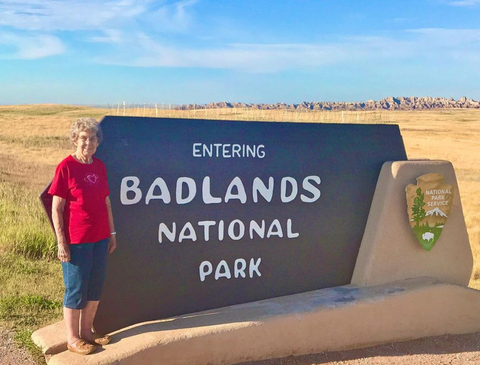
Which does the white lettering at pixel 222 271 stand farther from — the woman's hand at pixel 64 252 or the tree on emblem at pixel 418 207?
the tree on emblem at pixel 418 207

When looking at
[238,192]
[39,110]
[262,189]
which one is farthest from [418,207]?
[39,110]

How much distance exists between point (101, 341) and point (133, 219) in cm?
91

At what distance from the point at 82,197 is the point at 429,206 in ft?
10.3

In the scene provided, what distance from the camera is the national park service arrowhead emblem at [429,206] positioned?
15.6 feet

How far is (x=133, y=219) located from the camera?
398cm

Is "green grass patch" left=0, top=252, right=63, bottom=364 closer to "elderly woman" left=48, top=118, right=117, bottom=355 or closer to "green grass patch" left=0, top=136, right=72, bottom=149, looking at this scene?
A: "elderly woman" left=48, top=118, right=117, bottom=355

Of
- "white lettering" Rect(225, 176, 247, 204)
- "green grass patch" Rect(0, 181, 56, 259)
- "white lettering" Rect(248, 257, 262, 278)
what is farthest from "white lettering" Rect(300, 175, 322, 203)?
"green grass patch" Rect(0, 181, 56, 259)

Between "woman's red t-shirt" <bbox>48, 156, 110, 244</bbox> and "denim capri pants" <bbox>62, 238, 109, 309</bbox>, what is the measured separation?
7 cm

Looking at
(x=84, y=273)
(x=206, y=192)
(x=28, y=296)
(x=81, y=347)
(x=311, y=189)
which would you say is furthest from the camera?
(x=28, y=296)

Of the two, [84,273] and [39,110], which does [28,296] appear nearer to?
[84,273]

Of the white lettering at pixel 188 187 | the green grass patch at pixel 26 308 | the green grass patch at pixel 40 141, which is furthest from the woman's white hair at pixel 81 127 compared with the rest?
the green grass patch at pixel 40 141

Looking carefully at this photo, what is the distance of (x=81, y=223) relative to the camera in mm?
3316

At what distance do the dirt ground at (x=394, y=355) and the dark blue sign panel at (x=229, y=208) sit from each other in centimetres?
62

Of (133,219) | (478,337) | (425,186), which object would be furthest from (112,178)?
(478,337)
